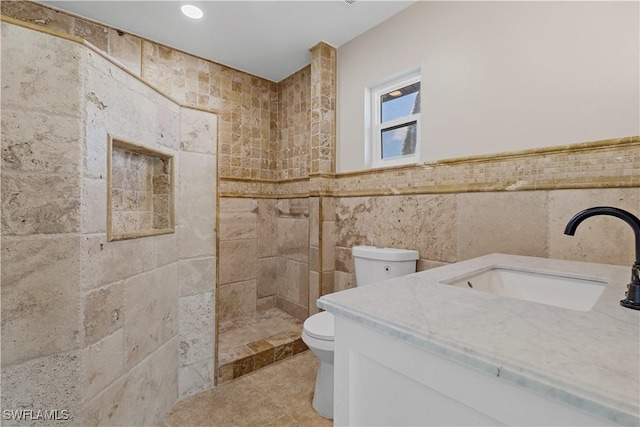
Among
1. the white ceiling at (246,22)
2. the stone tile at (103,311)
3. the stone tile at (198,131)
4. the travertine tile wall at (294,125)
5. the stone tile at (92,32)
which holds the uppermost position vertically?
the white ceiling at (246,22)

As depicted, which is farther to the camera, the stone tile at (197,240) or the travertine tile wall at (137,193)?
the stone tile at (197,240)

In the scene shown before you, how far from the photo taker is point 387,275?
1.89 metres

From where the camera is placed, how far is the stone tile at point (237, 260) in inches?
110

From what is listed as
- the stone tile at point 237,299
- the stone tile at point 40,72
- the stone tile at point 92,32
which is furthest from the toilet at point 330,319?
the stone tile at point 92,32

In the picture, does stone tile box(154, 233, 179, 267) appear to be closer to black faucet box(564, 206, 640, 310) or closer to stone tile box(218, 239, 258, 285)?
stone tile box(218, 239, 258, 285)

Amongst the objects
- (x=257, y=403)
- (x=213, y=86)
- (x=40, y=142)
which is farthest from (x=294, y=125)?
(x=257, y=403)

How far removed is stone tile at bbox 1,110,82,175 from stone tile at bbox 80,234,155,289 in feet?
0.96

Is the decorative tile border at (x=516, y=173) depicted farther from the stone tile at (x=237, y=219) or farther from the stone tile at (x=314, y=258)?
the stone tile at (x=237, y=219)

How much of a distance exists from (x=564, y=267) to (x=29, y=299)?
1.95m

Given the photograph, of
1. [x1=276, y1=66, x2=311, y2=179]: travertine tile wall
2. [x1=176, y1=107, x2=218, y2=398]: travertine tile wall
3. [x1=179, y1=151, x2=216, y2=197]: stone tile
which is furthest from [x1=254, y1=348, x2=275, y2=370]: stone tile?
[x1=276, y1=66, x2=311, y2=179]: travertine tile wall

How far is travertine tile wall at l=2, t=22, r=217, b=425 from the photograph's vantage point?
39.9 inches

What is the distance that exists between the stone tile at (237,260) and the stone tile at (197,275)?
3.09 feet

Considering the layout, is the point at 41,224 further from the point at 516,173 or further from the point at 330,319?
the point at 516,173

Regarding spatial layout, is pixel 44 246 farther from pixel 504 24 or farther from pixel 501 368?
pixel 504 24
